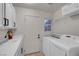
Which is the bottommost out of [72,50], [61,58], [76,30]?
[72,50]

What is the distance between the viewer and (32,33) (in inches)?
135

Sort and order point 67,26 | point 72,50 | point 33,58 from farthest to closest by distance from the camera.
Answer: point 67,26 → point 72,50 → point 33,58

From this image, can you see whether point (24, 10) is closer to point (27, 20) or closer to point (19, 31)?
point (27, 20)

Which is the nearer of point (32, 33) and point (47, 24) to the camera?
point (32, 33)

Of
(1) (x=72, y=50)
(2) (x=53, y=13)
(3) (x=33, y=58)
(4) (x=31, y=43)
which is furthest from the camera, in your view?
(2) (x=53, y=13)

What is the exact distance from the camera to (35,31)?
3492 mm

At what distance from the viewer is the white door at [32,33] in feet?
10.9

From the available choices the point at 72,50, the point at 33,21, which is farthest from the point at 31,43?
the point at 72,50

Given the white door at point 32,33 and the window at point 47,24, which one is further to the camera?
the window at point 47,24

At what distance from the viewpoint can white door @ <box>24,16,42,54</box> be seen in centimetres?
333

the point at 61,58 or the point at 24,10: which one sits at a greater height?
the point at 24,10

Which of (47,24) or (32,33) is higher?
(47,24)

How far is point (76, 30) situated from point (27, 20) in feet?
6.60

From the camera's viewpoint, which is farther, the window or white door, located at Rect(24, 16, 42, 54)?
the window
